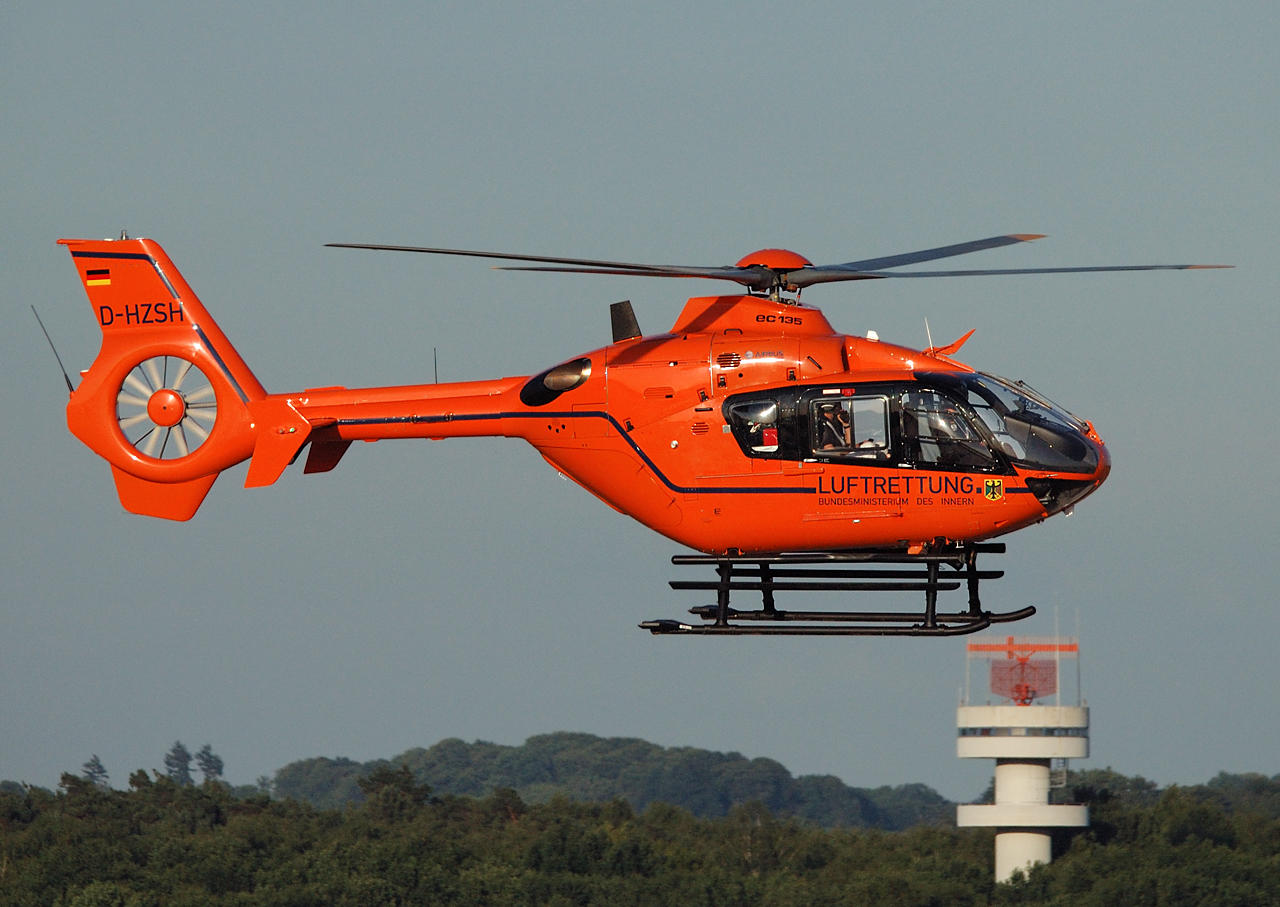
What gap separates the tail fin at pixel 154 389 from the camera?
24062mm

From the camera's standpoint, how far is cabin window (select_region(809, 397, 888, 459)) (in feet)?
68.5

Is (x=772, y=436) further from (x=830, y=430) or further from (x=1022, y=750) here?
(x=1022, y=750)

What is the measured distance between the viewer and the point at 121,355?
79.9 feet

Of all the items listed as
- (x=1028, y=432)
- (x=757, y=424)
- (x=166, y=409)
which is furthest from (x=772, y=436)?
(x=166, y=409)

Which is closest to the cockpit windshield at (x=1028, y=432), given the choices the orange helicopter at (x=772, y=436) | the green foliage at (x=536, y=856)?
the orange helicopter at (x=772, y=436)

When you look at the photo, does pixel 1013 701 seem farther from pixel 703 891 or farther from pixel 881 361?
pixel 881 361

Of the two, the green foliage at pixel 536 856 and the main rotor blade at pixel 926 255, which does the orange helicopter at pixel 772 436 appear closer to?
the main rotor blade at pixel 926 255

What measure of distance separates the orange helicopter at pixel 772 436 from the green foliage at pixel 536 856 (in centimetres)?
6375

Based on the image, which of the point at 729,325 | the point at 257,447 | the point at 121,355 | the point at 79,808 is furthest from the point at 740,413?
the point at 79,808

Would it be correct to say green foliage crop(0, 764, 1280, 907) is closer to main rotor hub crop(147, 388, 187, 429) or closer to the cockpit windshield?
main rotor hub crop(147, 388, 187, 429)

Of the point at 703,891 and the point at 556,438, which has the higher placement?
the point at 556,438

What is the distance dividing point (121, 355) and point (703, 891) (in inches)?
2784

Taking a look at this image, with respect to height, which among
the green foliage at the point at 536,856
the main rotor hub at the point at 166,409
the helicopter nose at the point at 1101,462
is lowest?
the green foliage at the point at 536,856

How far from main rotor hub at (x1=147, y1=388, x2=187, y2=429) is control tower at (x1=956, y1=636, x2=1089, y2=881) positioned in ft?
252
